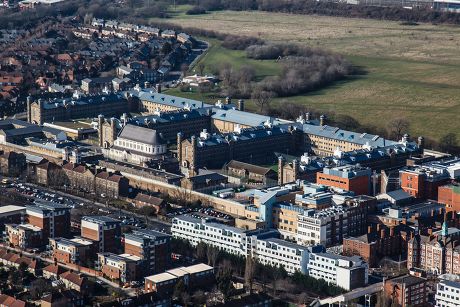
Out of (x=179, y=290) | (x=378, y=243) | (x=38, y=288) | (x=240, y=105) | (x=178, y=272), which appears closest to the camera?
(x=38, y=288)

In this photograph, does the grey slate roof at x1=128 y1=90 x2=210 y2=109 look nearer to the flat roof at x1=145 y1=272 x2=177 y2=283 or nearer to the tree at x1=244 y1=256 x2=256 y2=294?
the tree at x1=244 y1=256 x2=256 y2=294

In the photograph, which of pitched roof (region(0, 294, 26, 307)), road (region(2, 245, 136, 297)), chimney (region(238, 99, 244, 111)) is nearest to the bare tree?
chimney (region(238, 99, 244, 111))

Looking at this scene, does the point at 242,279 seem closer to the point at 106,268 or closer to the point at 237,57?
the point at 106,268

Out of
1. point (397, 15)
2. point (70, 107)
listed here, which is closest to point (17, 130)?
point (70, 107)

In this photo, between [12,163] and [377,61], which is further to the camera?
[377,61]

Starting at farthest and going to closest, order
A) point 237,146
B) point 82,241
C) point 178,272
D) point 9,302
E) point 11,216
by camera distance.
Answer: point 237,146
point 11,216
point 82,241
point 178,272
point 9,302

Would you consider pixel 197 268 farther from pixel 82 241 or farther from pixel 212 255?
pixel 82 241

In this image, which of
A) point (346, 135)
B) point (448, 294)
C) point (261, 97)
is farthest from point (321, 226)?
point (261, 97)
